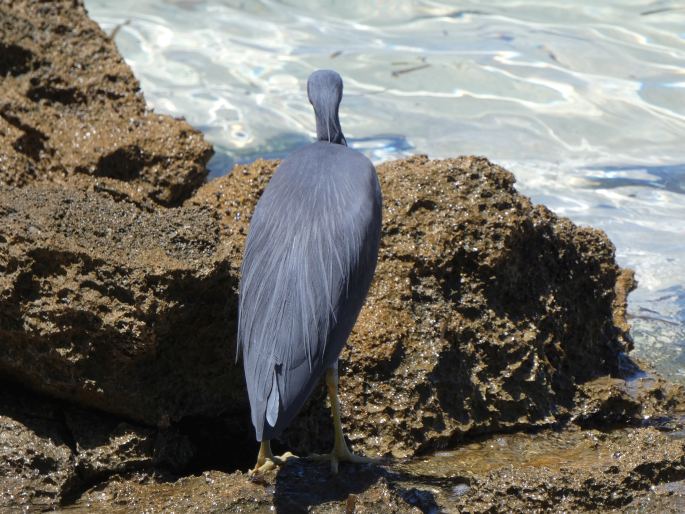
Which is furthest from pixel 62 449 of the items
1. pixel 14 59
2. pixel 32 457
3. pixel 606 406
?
pixel 14 59

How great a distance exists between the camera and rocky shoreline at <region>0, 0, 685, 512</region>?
332cm

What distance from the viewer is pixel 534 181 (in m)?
8.52

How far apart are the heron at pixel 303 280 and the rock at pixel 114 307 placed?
0.22m

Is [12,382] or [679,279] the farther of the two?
[679,279]

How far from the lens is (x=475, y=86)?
10328mm

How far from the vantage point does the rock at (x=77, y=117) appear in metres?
4.59

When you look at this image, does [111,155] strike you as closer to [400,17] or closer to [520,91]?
[520,91]

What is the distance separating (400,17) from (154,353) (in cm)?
903

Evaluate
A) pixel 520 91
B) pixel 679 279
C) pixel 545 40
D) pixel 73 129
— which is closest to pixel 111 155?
pixel 73 129

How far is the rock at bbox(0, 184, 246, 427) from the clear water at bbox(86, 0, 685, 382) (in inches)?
151

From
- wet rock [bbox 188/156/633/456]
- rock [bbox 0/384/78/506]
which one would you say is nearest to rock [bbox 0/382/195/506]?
rock [bbox 0/384/78/506]

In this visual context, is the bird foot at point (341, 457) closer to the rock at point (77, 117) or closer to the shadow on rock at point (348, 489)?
the shadow on rock at point (348, 489)

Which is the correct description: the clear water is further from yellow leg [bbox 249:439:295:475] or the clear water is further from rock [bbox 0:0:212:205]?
yellow leg [bbox 249:439:295:475]

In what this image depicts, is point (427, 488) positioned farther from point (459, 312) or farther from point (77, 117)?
point (77, 117)
